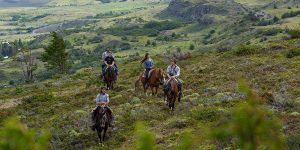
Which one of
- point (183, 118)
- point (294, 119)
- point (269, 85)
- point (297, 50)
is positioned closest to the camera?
point (294, 119)

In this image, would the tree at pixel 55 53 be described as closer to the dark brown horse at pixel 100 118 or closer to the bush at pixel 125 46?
the dark brown horse at pixel 100 118

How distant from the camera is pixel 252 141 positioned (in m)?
3.29

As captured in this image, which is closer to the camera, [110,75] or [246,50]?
[110,75]

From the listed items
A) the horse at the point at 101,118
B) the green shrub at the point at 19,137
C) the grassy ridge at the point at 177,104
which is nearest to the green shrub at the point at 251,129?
the green shrub at the point at 19,137

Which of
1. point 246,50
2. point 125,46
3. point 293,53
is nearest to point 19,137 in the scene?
point 293,53

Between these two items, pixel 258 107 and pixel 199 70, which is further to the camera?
pixel 199 70

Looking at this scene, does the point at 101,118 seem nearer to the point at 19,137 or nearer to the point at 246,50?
the point at 19,137

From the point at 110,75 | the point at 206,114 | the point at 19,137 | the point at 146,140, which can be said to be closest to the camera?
the point at 146,140

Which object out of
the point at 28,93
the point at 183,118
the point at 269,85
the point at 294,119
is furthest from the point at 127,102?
the point at 28,93

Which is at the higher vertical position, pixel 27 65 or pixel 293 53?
pixel 293 53

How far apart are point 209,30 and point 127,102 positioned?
158m

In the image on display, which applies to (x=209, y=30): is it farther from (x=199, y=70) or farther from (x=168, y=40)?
(x=199, y=70)

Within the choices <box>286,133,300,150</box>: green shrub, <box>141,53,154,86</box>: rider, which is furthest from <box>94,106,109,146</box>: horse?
<box>286,133,300,150</box>: green shrub

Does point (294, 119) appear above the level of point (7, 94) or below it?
above
